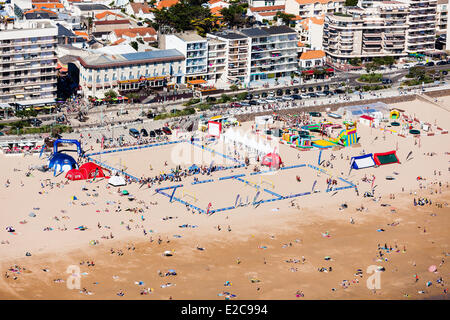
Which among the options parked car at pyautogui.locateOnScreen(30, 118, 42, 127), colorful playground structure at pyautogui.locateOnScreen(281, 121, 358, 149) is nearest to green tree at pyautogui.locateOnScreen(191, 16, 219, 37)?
colorful playground structure at pyautogui.locateOnScreen(281, 121, 358, 149)

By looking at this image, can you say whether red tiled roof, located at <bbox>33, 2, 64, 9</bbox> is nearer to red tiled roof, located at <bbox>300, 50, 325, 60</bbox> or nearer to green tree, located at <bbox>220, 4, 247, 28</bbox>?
green tree, located at <bbox>220, 4, 247, 28</bbox>

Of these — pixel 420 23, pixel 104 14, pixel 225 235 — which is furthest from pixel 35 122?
pixel 420 23

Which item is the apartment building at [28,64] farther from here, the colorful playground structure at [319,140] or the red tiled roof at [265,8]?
the red tiled roof at [265,8]

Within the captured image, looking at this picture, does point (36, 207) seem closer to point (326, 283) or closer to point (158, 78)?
point (326, 283)

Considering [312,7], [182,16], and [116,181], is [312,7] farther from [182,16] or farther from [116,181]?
[116,181]
